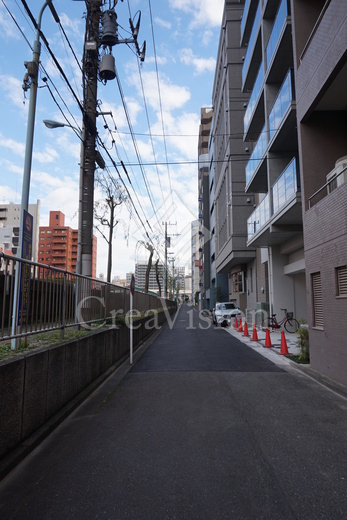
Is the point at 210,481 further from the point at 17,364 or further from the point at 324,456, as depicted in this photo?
the point at 17,364

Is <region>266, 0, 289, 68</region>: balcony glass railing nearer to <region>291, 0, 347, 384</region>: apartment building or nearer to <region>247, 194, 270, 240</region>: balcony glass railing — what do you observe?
<region>291, 0, 347, 384</region>: apartment building

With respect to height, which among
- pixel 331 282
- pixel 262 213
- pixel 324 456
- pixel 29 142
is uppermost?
pixel 262 213

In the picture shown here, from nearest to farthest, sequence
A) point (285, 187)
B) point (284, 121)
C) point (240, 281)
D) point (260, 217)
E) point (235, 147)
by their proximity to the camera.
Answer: point (284, 121) < point (285, 187) < point (260, 217) < point (235, 147) < point (240, 281)

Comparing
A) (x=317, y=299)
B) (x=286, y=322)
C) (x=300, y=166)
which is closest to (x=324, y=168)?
(x=300, y=166)

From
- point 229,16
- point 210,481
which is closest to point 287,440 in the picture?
point 210,481

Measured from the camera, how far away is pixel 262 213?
18.5 metres

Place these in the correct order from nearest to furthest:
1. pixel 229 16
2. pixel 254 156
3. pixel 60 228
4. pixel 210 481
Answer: pixel 210 481, pixel 254 156, pixel 229 16, pixel 60 228

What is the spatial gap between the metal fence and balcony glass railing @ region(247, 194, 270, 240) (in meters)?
10.5

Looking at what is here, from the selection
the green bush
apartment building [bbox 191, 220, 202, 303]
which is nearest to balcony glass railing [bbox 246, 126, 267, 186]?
the green bush

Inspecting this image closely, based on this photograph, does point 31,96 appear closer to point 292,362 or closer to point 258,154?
point 292,362

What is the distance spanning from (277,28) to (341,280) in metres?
12.7

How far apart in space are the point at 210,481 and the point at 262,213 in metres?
16.2

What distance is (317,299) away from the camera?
9.27 m

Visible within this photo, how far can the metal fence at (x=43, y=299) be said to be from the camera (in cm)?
440
